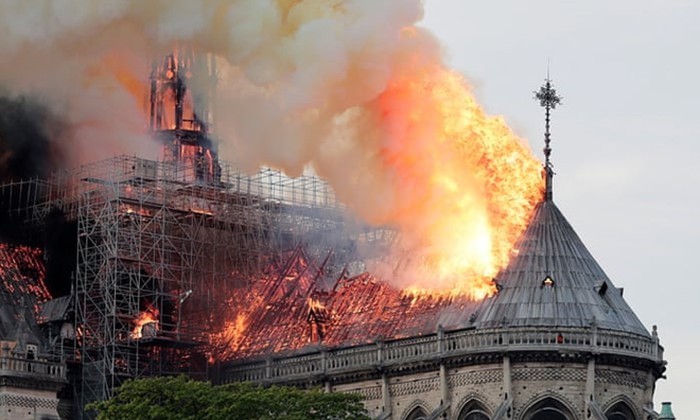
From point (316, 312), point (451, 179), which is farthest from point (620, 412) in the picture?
point (316, 312)

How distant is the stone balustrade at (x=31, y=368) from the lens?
124m

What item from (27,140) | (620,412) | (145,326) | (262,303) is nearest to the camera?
(620,412)

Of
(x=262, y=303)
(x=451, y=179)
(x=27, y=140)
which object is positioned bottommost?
(x=262, y=303)

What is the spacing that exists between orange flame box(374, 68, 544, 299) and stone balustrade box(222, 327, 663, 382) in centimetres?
401

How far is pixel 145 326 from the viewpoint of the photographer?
417 ft

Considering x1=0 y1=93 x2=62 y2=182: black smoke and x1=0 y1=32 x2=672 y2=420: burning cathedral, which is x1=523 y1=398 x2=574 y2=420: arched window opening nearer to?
x1=0 y1=32 x2=672 y2=420: burning cathedral

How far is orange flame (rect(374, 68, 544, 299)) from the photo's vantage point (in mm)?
119562

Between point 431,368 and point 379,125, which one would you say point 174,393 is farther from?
point 379,125

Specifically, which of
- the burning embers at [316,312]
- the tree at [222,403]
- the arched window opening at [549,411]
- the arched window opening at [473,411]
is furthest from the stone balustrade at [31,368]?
the arched window opening at [549,411]

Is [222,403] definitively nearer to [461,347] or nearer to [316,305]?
[461,347]

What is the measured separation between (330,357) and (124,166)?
20378 mm

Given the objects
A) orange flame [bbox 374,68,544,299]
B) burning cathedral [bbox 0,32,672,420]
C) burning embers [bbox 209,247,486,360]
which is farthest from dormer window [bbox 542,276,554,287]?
burning embers [bbox 209,247,486,360]

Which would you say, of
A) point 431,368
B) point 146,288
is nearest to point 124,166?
point 146,288

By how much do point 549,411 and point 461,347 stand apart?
5.62 metres
